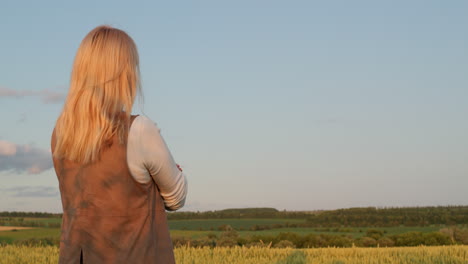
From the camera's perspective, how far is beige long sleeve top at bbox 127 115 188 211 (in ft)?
9.39

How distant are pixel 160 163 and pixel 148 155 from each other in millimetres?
75

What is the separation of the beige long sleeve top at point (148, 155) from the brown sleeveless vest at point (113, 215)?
45mm

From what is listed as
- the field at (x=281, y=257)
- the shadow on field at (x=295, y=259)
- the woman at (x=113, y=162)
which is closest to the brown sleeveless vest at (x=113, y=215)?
the woman at (x=113, y=162)

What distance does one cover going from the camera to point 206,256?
34.0 ft

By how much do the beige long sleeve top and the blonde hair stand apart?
63 millimetres

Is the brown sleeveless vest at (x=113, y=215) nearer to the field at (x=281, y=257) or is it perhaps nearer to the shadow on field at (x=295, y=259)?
the field at (x=281, y=257)

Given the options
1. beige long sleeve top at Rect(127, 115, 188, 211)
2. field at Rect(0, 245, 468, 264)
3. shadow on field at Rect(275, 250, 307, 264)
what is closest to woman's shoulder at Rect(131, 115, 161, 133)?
beige long sleeve top at Rect(127, 115, 188, 211)

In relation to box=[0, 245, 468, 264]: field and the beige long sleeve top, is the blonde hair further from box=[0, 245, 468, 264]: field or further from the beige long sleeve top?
box=[0, 245, 468, 264]: field

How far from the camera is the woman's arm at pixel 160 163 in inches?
113

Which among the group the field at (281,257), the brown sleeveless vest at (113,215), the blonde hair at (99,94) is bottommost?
the field at (281,257)

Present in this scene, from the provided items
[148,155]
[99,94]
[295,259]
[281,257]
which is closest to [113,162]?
[148,155]

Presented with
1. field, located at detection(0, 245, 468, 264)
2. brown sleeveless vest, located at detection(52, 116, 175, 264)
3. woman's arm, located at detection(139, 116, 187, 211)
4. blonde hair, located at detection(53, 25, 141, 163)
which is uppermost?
blonde hair, located at detection(53, 25, 141, 163)

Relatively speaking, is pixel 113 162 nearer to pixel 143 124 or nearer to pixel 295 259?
pixel 143 124

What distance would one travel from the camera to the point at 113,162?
2885 mm
